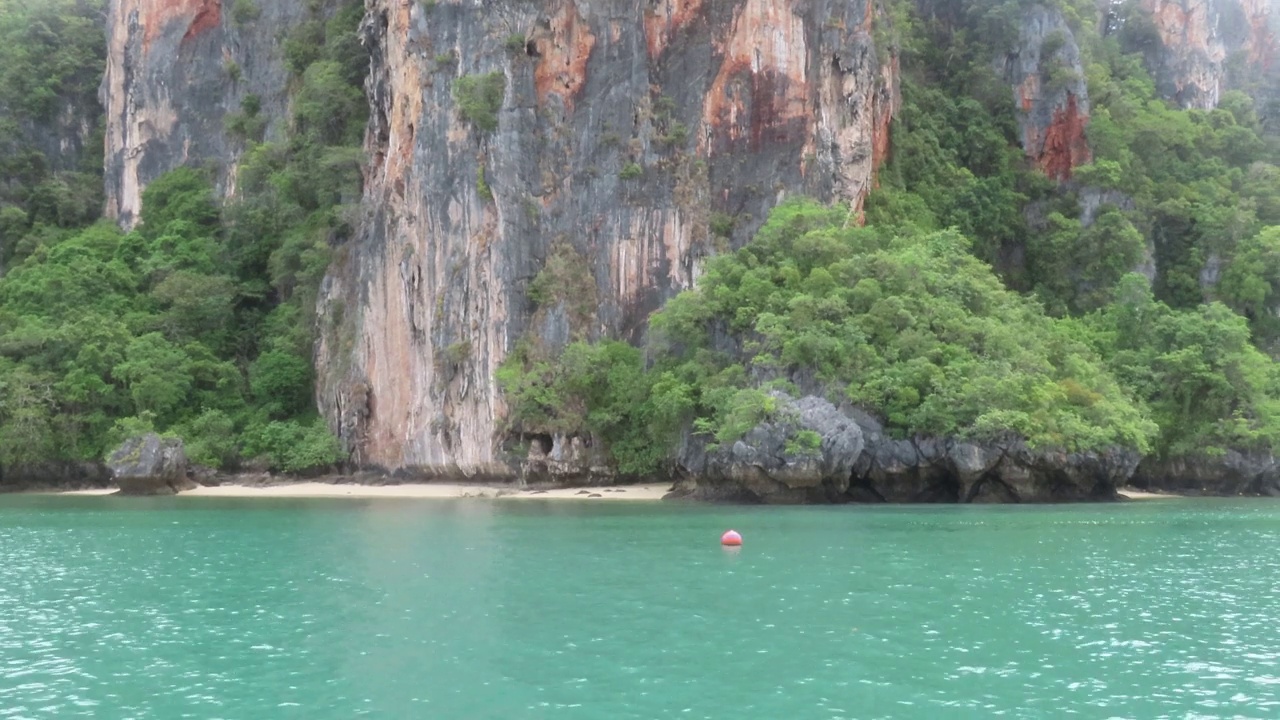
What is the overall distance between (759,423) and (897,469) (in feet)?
16.1

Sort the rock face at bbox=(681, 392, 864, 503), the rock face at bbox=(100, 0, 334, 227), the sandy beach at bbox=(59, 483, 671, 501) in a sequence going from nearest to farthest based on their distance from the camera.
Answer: the rock face at bbox=(681, 392, 864, 503), the sandy beach at bbox=(59, 483, 671, 501), the rock face at bbox=(100, 0, 334, 227)

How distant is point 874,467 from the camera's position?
34.5 m

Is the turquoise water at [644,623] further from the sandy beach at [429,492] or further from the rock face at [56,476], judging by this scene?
the rock face at [56,476]

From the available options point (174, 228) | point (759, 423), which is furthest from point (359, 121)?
point (759, 423)

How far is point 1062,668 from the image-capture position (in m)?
12.2

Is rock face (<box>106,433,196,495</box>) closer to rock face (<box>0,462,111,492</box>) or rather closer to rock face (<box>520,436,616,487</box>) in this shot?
rock face (<box>0,462,111,492</box>)

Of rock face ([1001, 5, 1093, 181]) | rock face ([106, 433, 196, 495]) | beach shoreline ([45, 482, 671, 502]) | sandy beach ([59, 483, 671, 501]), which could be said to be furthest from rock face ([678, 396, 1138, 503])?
rock face ([1001, 5, 1093, 181])

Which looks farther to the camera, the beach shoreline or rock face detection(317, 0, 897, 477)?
rock face detection(317, 0, 897, 477)

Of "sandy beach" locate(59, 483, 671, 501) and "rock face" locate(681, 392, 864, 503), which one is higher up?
"rock face" locate(681, 392, 864, 503)

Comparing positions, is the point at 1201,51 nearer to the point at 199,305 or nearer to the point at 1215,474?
the point at 1215,474

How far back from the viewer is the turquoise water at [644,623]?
11.1 metres

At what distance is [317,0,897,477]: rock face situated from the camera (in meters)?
43.6

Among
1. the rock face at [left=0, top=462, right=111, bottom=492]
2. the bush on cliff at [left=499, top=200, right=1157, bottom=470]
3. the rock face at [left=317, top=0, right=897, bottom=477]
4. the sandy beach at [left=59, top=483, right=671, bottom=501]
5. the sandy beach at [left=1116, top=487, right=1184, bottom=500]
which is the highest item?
the rock face at [left=317, top=0, right=897, bottom=477]

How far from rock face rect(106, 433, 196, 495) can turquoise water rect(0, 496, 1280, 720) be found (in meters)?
14.7
